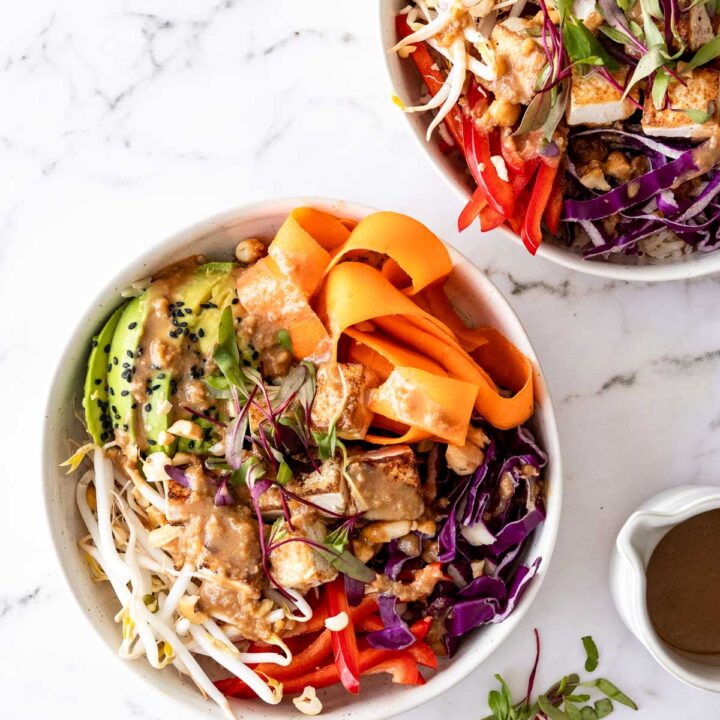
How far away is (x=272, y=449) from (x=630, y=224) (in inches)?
42.2

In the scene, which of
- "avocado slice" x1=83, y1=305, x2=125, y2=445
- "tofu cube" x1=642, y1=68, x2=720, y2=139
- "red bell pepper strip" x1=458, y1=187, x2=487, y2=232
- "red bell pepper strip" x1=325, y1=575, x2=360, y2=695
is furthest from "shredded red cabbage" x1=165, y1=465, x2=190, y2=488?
"tofu cube" x1=642, y1=68, x2=720, y2=139

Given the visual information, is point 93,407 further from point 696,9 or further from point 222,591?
point 696,9

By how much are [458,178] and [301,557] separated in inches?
40.0

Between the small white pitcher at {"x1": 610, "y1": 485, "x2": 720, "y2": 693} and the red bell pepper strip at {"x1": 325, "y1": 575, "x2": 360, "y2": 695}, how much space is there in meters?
0.68

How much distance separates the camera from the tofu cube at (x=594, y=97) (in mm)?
2295

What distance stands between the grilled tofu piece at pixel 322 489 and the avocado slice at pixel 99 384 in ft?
1.47

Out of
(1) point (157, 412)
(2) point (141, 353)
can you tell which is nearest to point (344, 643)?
(1) point (157, 412)

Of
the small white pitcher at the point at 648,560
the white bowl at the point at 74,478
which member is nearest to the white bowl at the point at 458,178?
the white bowl at the point at 74,478

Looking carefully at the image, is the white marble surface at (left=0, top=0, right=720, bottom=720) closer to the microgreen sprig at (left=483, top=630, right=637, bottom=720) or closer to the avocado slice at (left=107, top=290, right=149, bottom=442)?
the microgreen sprig at (left=483, top=630, right=637, bottom=720)

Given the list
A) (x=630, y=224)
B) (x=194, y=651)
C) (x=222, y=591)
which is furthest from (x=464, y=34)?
(x=194, y=651)

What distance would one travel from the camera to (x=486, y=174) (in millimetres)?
2389

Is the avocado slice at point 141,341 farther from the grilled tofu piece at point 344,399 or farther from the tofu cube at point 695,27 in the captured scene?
the tofu cube at point 695,27

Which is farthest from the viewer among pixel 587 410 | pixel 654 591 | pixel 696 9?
pixel 587 410

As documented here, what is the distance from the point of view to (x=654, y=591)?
8.61 feet
